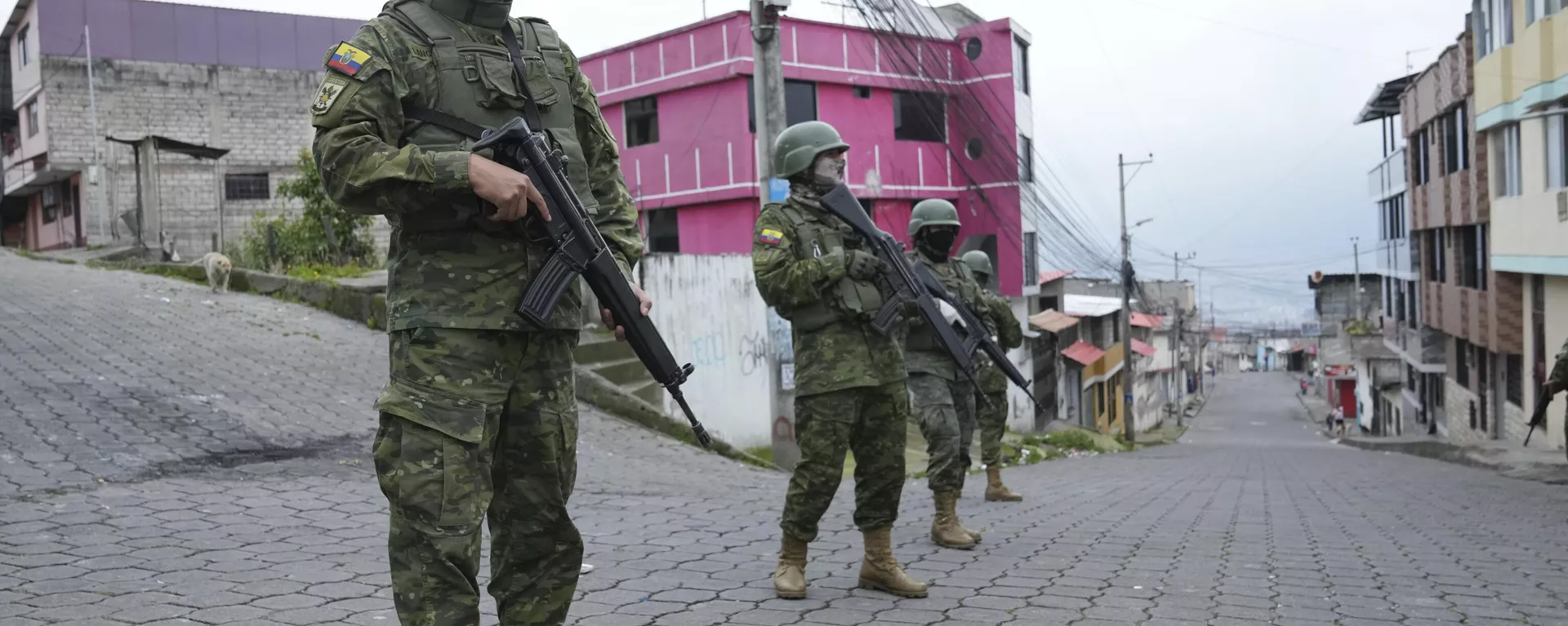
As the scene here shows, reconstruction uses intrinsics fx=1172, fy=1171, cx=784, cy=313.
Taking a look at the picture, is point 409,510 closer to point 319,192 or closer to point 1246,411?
point 319,192

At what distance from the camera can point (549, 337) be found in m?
2.85

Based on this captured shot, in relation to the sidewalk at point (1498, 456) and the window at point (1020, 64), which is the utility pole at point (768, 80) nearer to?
the sidewalk at point (1498, 456)

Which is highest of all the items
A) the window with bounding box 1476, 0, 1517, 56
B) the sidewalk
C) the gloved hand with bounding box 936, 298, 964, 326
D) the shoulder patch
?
the window with bounding box 1476, 0, 1517, 56

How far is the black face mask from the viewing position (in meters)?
7.29

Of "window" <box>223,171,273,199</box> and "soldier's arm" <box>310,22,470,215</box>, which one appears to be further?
"window" <box>223,171,273,199</box>

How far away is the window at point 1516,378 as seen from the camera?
70.0 feet

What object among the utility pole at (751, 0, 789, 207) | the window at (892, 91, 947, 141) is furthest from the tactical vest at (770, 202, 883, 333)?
the window at (892, 91, 947, 141)

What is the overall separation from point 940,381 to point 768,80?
3.92m

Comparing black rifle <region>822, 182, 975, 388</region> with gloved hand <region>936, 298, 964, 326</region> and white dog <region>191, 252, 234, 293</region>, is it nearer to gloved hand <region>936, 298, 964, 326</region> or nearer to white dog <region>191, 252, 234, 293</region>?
gloved hand <region>936, 298, 964, 326</region>

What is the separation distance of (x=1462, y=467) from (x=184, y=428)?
15254mm

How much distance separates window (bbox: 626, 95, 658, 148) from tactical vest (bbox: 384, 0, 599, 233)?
74.6 ft

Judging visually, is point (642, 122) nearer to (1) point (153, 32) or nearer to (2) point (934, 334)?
(1) point (153, 32)

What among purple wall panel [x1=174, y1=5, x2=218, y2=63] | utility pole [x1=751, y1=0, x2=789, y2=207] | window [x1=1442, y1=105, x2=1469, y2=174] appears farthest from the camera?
purple wall panel [x1=174, y1=5, x2=218, y2=63]

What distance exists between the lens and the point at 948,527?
6133 millimetres
